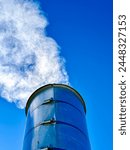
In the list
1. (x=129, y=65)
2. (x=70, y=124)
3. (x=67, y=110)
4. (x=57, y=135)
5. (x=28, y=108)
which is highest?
(x=129, y=65)

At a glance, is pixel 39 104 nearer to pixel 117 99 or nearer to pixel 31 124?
pixel 31 124

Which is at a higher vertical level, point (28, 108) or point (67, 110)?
point (28, 108)

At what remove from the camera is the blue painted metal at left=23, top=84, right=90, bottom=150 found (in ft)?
19.5

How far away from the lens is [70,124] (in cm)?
651

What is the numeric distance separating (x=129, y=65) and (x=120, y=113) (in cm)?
117

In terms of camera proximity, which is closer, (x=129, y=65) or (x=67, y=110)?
(x=67, y=110)

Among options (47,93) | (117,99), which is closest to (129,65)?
(117,99)

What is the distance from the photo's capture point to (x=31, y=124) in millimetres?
6711

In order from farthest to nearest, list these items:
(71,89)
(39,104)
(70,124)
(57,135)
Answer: (71,89) → (39,104) → (70,124) → (57,135)

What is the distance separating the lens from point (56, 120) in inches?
250

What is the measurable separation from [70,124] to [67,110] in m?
0.45

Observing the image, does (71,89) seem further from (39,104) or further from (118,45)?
(118,45)

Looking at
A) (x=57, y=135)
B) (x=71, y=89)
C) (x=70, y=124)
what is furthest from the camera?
(x=71, y=89)

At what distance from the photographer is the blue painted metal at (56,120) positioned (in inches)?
234
